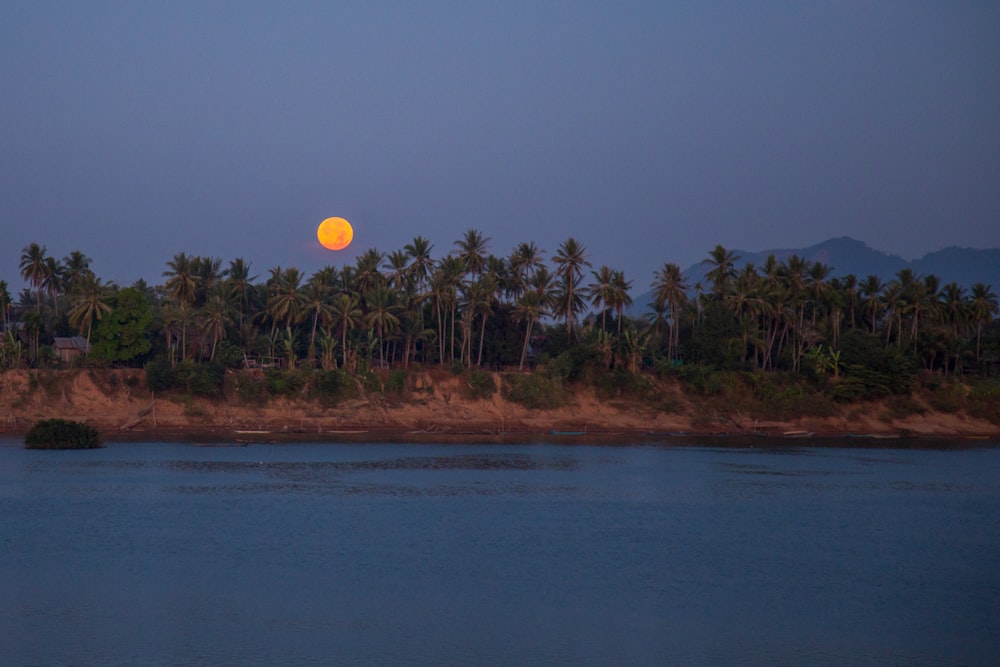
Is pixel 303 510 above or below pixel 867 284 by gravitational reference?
below

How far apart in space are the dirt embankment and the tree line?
3.42m

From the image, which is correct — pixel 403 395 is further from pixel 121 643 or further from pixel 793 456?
pixel 121 643

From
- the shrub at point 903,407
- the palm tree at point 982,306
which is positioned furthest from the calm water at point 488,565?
the palm tree at point 982,306

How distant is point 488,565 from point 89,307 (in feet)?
195

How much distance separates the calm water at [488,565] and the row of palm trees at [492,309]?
94.8ft

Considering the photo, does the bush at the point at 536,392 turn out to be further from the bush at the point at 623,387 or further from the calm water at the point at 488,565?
the calm water at the point at 488,565

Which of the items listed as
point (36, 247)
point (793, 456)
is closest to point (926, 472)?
point (793, 456)

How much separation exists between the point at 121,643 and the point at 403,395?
61583 mm

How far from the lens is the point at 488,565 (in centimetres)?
3328

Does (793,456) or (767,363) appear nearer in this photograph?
(793,456)

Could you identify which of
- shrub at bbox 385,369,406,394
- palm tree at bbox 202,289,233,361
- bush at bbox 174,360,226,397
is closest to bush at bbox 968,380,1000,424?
shrub at bbox 385,369,406,394

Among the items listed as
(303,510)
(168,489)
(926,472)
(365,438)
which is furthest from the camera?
(365,438)

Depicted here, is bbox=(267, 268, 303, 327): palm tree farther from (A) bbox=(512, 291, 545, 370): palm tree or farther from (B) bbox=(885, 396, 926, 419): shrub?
(B) bbox=(885, 396, 926, 419): shrub

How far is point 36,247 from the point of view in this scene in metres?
93.2
